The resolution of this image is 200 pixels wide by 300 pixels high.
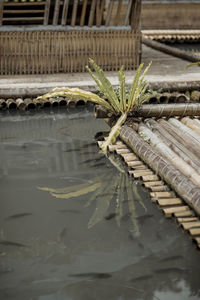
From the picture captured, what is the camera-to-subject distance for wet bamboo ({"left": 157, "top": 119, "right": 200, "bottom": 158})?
5.79m

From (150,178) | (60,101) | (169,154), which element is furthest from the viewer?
(60,101)

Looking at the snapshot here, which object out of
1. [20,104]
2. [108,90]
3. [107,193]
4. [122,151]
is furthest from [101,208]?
[20,104]

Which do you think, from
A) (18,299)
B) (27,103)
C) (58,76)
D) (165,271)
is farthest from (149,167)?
(58,76)

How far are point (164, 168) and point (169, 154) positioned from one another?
0.54m

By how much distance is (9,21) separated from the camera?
34.2 feet

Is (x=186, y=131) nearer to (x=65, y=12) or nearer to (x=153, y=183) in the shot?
(x=153, y=183)

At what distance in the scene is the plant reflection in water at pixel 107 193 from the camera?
15.3ft

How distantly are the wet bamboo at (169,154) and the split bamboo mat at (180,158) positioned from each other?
0.06 metres

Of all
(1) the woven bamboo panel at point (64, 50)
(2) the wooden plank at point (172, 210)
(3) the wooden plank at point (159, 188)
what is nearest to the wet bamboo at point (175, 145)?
(3) the wooden plank at point (159, 188)

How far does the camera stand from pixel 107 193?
5152 mm

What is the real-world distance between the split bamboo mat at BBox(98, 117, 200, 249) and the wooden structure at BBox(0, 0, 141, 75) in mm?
3575

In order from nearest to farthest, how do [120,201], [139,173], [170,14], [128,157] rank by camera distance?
[120,201] → [139,173] → [128,157] → [170,14]

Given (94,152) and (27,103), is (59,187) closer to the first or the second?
(94,152)

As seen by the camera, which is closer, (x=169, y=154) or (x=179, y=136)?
(x=169, y=154)
